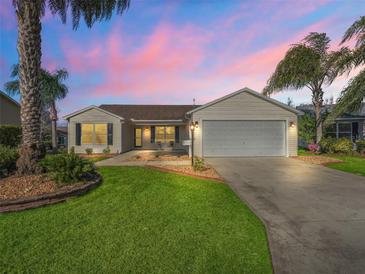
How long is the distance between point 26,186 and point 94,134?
40.5 feet

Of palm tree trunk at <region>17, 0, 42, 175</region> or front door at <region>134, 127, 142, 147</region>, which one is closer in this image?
palm tree trunk at <region>17, 0, 42, 175</region>

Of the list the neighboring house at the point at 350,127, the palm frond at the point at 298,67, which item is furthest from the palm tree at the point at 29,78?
the neighboring house at the point at 350,127

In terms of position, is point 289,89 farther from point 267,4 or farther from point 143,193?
point 143,193

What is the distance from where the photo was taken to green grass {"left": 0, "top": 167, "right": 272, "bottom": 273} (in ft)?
10.5

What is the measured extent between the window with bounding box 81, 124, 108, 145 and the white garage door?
771 centimetres

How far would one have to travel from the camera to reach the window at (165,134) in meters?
22.6

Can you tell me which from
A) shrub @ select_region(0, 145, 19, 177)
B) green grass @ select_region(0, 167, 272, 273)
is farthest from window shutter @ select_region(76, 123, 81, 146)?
green grass @ select_region(0, 167, 272, 273)

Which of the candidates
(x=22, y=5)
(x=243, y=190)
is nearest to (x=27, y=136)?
(x=22, y=5)

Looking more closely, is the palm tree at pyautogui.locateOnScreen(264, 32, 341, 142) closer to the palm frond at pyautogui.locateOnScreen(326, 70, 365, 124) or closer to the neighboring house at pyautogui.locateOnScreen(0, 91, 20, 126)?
the palm frond at pyautogui.locateOnScreen(326, 70, 365, 124)

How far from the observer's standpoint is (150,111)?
2400 centimetres

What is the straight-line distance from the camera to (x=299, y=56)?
52.8 feet

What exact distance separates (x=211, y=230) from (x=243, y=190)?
3.23 m

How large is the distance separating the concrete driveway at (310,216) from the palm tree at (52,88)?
1801cm

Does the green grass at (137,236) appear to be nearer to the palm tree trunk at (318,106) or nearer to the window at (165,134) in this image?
the palm tree trunk at (318,106)
